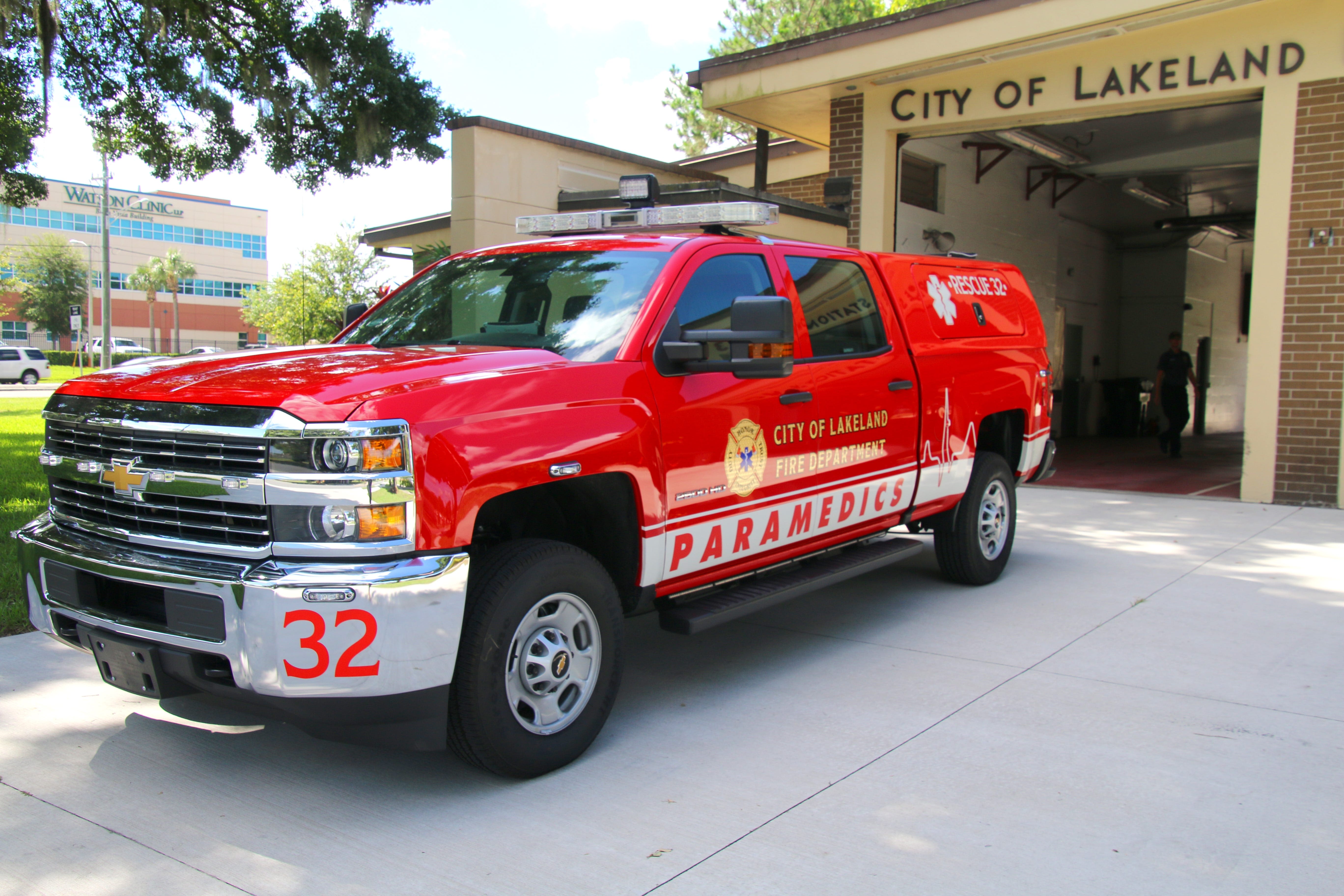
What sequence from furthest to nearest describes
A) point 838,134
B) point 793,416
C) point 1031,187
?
point 1031,187 → point 838,134 → point 793,416

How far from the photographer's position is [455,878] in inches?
118

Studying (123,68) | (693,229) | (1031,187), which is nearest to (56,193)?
(123,68)

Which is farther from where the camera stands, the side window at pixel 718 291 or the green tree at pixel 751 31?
the green tree at pixel 751 31

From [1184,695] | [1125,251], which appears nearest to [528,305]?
[1184,695]

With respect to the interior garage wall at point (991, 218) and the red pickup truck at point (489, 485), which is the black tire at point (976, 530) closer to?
the red pickup truck at point (489, 485)

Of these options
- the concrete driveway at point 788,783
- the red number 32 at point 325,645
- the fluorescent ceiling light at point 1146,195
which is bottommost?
the concrete driveway at point 788,783

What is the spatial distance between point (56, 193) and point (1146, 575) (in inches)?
3670

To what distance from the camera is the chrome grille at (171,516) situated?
10.5 ft

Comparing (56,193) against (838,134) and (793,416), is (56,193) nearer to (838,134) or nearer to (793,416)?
(838,134)

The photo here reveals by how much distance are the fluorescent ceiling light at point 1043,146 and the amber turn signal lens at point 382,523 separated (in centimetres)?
1187

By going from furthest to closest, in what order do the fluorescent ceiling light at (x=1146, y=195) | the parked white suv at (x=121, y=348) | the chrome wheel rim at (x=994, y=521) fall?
the parked white suv at (x=121, y=348) < the fluorescent ceiling light at (x=1146, y=195) < the chrome wheel rim at (x=994, y=521)

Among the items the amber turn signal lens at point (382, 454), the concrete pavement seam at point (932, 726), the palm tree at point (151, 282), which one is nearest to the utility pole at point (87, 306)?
the palm tree at point (151, 282)

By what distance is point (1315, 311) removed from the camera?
1008cm

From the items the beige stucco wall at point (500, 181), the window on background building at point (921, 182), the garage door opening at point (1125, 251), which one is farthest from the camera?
the garage door opening at point (1125, 251)
